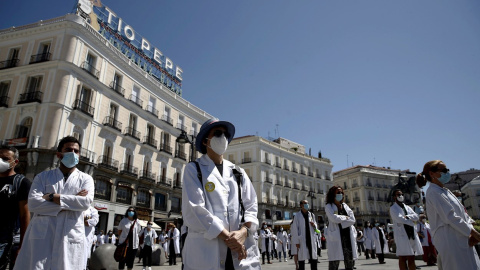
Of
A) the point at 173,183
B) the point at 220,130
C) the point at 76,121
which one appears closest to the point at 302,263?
the point at 220,130

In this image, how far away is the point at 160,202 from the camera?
31.7 m

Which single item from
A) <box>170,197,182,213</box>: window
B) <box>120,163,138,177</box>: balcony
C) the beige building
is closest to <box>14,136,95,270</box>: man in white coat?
the beige building

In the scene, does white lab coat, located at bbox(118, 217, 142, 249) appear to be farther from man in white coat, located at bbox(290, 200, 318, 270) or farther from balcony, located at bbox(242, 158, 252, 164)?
balcony, located at bbox(242, 158, 252, 164)

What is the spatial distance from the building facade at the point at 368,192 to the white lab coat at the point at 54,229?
6834cm

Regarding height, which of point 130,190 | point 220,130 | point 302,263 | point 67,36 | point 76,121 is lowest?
point 302,263

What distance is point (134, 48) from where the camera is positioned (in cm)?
3316

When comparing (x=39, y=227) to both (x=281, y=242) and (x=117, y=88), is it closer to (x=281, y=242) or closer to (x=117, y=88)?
(x=281, y=242)

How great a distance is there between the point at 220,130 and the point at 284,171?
49368 mm

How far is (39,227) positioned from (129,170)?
26.8 metres

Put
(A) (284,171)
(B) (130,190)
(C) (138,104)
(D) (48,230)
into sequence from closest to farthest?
(D) (48,230)
(B) (130,190)
(C) (138,104)
(A) (284,171)

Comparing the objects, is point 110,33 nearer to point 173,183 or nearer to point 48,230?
point 173,183

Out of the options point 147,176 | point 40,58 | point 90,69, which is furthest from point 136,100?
point 40,58

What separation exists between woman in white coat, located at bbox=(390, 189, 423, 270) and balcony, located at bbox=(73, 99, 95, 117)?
24.1m

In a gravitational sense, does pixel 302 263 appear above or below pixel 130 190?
below
